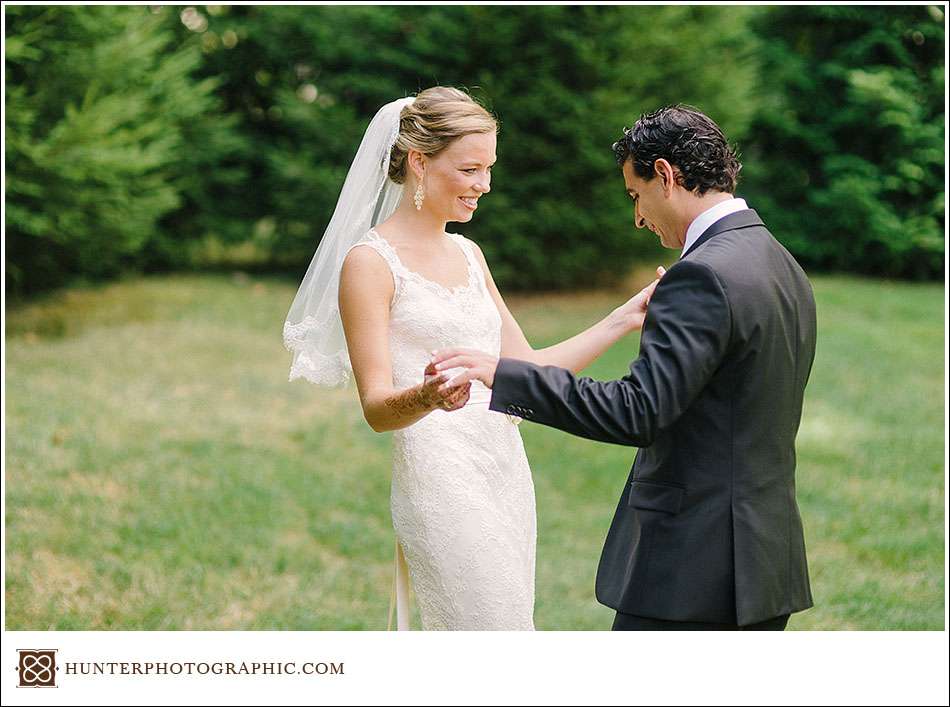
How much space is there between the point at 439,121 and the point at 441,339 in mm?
540

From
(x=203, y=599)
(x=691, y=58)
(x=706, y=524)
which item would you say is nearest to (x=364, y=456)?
(x=203, y=599)

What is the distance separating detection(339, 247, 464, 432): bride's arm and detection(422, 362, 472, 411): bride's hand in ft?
0.48

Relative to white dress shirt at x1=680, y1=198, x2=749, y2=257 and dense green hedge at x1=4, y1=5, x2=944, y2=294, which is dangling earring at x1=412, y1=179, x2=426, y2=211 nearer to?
white dress shirt at x1=680, y1=198, x2=749, y2=257

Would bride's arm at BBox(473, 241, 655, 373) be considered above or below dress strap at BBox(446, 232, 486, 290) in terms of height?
below

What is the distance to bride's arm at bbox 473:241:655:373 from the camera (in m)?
2.71

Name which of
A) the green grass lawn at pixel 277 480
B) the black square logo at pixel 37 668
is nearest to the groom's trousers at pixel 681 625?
the black square logo at pixel 37 668

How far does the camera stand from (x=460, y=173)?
8.32 feet

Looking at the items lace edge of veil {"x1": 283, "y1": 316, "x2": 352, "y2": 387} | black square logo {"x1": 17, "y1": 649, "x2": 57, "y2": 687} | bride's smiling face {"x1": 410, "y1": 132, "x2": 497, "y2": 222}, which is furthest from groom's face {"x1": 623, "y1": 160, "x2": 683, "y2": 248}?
black square logo {"x1": 17, "y1": 649, "x2": 57, "y2": 687}

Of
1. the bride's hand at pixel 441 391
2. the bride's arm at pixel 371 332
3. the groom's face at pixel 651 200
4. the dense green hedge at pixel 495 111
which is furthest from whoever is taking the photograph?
the dense green hedge at pixel 495 111

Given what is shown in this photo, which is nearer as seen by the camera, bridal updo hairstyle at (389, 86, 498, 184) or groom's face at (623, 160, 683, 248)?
groom's face at (623, 160, 683, 248)

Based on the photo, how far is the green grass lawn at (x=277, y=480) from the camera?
187 inches

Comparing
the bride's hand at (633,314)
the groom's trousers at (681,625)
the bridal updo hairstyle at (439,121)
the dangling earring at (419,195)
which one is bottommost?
the groom's trousers at (681,625)

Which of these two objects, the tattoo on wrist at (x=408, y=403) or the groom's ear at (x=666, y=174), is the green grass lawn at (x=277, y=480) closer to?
the tattoo on wrist at (x=408, y=403)

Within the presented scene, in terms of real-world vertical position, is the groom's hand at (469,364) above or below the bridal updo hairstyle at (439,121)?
below
